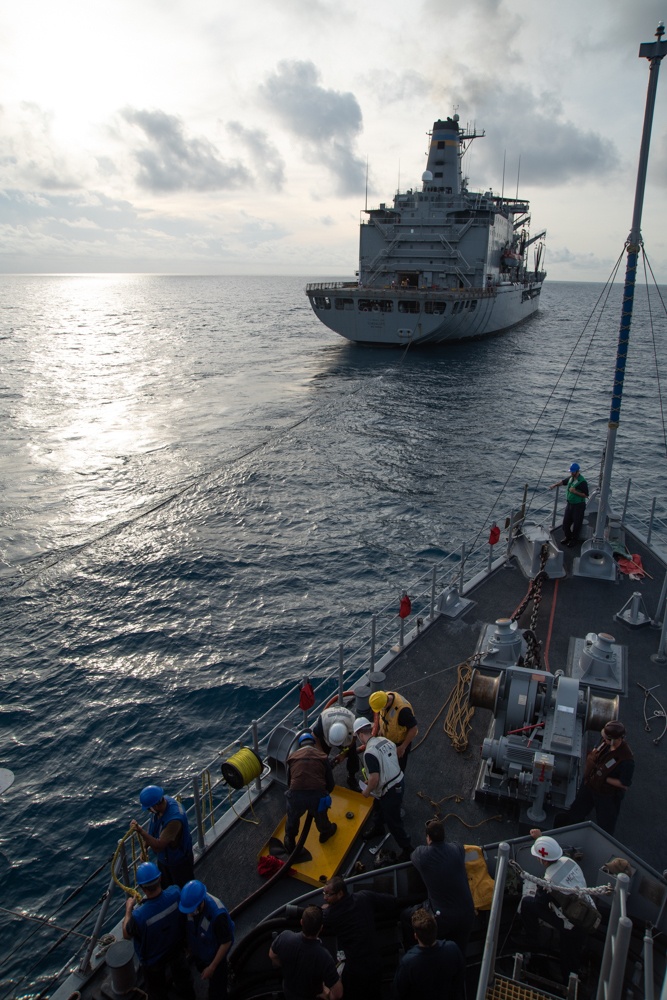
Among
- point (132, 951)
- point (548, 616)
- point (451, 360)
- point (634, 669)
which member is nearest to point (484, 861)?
point (132, 951)

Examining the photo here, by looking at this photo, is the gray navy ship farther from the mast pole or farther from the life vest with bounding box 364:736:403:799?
the life vest with bounding box 364:736:403:799

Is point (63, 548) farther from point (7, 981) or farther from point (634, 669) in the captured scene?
point (634, 669)

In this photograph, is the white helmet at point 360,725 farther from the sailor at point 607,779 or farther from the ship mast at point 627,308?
the ship mast at point 627,308

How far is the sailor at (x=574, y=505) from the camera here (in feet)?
45.6

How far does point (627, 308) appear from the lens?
39.7 feet

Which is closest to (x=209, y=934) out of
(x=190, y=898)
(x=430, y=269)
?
(x=190, y=898)

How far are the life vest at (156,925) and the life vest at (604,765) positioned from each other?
4644 mm

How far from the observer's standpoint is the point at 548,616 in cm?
1205

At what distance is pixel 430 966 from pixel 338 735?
9.52 ft

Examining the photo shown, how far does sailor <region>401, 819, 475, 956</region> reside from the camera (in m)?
5.46

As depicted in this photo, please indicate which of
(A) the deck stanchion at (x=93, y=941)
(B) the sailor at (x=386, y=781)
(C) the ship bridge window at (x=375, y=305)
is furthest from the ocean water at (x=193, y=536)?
(C) the ship bridge window at (x=375, y=305)

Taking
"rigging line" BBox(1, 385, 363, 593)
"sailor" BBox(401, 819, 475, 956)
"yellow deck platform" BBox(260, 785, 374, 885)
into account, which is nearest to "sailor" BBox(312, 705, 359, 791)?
"yellow deck platform" BBox(260, 785, 374, 885)

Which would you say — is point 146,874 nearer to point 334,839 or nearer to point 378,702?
point 334,839

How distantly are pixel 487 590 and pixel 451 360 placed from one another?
5110 centimetres
